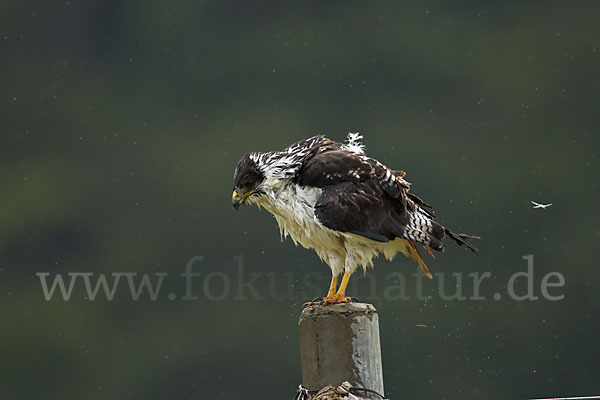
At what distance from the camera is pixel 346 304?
10.6 feet

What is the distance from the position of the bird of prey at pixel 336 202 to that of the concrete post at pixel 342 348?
474 millimetres

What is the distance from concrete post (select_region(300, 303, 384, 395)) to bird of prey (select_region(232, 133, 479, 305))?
0.47 m

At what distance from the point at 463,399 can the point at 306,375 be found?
9.95 meters

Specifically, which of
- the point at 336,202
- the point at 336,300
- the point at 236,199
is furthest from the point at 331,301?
the point at 236,199

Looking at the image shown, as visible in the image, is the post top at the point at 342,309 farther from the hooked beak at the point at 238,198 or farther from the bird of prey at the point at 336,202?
the hooked beak at the point at 238,198

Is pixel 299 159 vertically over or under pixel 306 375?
over

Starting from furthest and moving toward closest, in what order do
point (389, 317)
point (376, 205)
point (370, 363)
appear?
point (389, 317), point (376, 205), point (370, 363)

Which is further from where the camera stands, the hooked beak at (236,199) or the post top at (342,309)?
the hooked beak at (236,199)

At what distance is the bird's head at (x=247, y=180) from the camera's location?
3.78 metres

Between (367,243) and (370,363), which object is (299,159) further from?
(370,363)

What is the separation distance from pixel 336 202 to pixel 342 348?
73cm

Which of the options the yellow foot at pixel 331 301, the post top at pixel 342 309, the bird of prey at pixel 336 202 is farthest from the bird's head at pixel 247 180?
the post top at pixel 342 309

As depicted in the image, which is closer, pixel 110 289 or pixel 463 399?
pixel 463 399

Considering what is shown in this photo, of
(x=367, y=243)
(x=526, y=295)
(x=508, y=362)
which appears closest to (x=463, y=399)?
(x=508, y=362)
